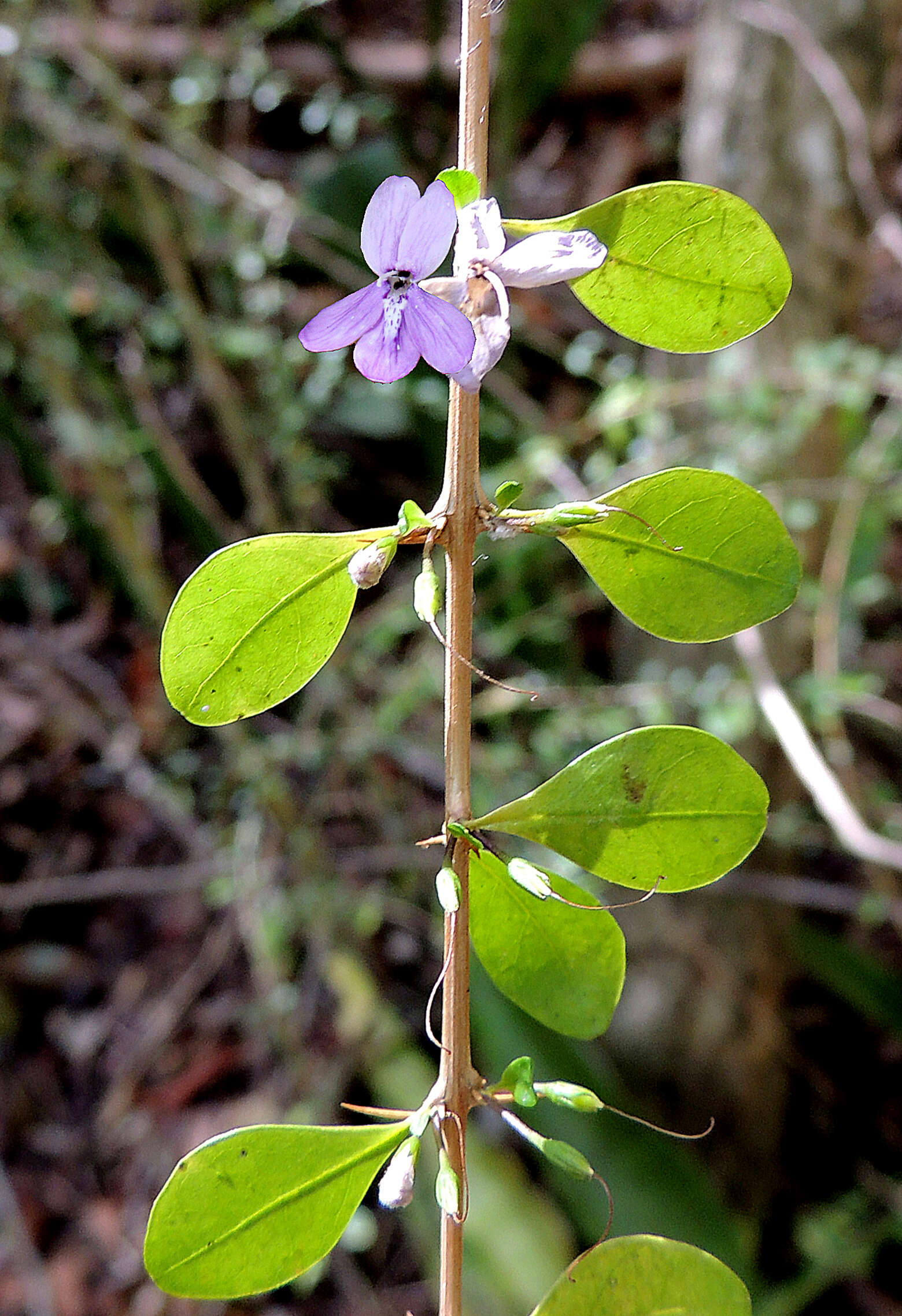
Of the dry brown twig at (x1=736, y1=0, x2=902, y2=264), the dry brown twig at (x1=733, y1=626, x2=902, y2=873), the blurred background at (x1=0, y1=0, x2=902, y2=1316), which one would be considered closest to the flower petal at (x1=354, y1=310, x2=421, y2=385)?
the dry brown twig at (x1=733, y1=626, x2=902, y2=873)

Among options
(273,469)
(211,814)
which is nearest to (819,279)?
(273,469)

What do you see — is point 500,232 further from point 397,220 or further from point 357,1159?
point 357,1159

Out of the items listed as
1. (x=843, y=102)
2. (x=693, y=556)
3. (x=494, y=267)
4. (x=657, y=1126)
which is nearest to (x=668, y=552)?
(x=693, y=556)

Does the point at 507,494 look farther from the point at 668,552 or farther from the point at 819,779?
the point at 819,779

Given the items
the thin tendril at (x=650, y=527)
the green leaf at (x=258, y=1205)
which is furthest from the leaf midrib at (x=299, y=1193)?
the thin tendril at (x=650, y=527)

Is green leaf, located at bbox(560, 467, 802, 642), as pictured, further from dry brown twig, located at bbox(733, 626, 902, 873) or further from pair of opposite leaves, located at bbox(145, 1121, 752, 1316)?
dry brown twig, located at bbox(733, 626, 902, 873)

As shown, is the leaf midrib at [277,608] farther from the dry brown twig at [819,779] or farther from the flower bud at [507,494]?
the dry brown twig at [819,779]
